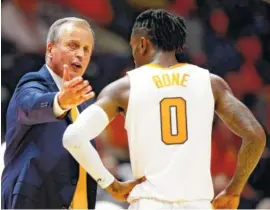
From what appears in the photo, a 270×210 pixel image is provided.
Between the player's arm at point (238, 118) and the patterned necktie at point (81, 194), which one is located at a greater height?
the player's arm at point (238, 118)

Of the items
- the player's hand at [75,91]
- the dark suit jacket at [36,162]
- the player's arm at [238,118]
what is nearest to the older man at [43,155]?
the dark suit jacket at [36,162]

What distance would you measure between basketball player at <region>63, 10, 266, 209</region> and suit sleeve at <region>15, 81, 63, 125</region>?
0.11m

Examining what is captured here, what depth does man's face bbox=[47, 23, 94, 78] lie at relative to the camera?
6.06 feet

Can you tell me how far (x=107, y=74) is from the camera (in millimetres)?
2338

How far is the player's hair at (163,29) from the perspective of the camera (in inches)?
63.3

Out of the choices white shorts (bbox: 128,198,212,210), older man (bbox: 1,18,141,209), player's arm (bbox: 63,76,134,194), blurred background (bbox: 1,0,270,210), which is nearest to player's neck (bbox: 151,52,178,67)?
player's arm (bbox: 63,76,134,194)

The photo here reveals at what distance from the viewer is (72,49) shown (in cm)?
185

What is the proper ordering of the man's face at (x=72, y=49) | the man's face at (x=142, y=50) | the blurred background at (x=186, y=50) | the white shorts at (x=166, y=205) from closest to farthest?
the white shorts at (x=166, y=205) < the man's face at (x=142, y=50) < the man's face at (x=72, y=49) < the blurred background at (x=186, y=50)

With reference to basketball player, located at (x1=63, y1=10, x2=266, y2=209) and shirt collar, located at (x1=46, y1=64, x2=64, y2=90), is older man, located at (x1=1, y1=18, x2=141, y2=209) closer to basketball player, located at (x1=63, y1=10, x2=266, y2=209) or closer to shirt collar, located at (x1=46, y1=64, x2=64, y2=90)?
shirt collar, located at (x1=46, y1=64, x2=64, y2=90)

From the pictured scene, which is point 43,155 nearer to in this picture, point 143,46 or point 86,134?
point 86,134

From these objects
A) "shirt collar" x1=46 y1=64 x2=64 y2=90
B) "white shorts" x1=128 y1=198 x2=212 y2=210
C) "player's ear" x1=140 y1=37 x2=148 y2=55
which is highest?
"player's ear" x1=140 y1=37 x2=148 y2=55

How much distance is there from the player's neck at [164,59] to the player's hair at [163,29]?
2 cm

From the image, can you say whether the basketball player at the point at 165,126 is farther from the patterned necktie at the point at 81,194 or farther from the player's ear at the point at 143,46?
the patterned necktie at the point at 81,194

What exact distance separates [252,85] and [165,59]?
3.49ft
